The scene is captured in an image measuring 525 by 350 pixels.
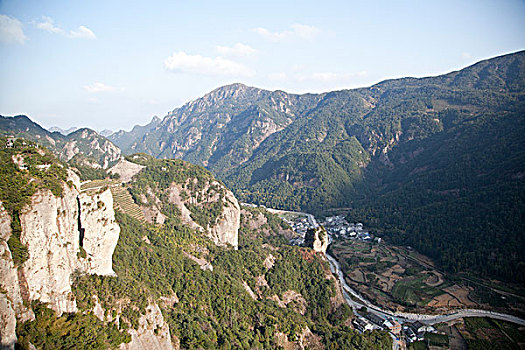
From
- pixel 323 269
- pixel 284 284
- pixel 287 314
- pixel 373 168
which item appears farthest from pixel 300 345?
pixel 373 168

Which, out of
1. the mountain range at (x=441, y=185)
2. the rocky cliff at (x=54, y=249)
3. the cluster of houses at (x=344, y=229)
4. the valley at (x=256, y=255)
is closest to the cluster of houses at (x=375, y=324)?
the valley at (x=256, y=255)

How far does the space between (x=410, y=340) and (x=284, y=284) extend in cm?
2687

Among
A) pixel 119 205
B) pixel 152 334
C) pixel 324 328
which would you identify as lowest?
pixel 324 328

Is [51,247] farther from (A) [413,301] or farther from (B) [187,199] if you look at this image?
(A) [413,301]

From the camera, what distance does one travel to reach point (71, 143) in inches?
6339

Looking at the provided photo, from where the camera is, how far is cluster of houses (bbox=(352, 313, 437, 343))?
62750mm

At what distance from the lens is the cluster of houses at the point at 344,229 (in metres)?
120

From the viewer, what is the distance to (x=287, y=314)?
57906 mm

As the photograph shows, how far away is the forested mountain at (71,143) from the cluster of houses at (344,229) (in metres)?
98.0

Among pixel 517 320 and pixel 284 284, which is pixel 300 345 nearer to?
pixel 284 284

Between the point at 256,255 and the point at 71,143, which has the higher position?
the point at 71,143

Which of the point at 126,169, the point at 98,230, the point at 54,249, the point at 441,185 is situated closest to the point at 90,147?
the point at 126,169

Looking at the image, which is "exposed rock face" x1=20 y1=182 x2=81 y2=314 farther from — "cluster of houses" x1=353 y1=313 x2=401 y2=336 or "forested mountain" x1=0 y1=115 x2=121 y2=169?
"forested mountain" x1=0 y1=115 x2=121 y2=169

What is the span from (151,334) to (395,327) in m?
52.9
